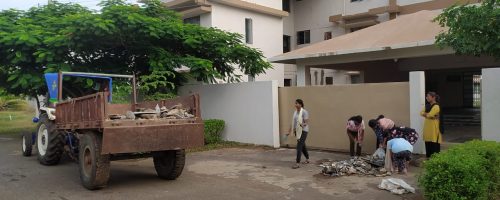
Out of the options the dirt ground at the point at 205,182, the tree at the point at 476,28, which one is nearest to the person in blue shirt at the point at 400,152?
the dirt ground at the point at 205,182

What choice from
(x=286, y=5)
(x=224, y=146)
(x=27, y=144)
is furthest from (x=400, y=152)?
(x=286, y=5)

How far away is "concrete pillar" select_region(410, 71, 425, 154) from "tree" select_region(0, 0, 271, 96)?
686cm

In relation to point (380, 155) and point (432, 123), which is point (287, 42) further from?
point (380, 155)

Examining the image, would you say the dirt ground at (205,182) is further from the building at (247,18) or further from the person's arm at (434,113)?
the building at (247,18)

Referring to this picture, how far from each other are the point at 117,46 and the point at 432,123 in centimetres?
1066

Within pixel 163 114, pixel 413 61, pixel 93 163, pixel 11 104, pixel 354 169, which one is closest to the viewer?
pixel 93 163

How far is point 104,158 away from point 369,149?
6.54m

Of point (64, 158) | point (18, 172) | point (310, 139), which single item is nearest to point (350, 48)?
point (310, 139)

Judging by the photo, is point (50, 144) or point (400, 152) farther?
point (50, 144)

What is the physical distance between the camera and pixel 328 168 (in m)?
9.05

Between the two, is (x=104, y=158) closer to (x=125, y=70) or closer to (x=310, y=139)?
(x=310, y=139)

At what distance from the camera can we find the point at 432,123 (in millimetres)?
9602

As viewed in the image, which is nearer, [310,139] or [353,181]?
[353,181]

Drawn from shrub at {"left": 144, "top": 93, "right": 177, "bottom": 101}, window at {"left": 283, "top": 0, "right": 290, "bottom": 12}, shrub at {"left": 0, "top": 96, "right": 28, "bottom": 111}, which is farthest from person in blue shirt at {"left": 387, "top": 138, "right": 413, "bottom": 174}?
shrub at {"left": 0, "top": 96, "right": 28, "bottom": 111}
